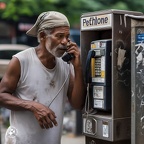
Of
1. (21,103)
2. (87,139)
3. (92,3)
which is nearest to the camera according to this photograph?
(21,103)

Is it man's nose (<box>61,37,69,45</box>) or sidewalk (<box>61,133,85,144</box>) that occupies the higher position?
man's nose (<box>61,37,69,45</box>)

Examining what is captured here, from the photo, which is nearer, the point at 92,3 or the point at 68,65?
the point at 68,65

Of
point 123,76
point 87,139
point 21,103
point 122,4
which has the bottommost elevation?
point 87,139

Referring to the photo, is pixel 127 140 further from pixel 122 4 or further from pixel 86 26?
pixel 122 4

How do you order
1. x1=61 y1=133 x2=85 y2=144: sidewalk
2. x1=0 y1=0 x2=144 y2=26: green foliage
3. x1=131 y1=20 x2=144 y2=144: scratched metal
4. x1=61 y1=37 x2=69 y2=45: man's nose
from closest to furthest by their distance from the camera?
x1=131 y1=20 x2=144 y2=144: scratched metal < x1=61 y1=37 x2=69 y2=45: man's nose < x1=61 y1=133 x2=85 y2=144: sidewalk < x1=0 y1=0 x2=144 y2=26: green foliage

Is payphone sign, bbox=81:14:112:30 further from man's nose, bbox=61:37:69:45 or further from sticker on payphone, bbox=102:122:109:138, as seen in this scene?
sticker on payphone, bbox=102:122:109:138

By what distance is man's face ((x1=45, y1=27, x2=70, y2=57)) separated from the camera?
3.21 metres

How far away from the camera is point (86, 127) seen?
3488 mm

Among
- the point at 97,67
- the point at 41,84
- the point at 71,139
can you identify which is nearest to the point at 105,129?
the point at 97,67

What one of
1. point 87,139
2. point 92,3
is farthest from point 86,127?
point 92,3

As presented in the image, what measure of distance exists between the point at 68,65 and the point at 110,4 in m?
6.66

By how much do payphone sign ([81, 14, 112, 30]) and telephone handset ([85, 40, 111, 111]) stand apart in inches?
5.1

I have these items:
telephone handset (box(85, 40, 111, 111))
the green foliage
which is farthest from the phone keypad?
the green foliage

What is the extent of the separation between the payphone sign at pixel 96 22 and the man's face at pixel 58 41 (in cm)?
30
